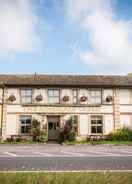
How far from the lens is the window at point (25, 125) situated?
26.6 metres

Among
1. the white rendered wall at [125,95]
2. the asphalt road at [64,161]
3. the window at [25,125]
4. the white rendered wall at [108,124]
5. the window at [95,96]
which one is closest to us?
the asphalt road at [64,161]

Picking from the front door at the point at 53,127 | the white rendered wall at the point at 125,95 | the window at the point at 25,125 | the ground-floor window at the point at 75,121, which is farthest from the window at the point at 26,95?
the white rendered wall at the point at 125,95

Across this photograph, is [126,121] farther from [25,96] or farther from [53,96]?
[25,96]

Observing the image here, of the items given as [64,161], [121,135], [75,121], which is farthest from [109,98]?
[64,161]

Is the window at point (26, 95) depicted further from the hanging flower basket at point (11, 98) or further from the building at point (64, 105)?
the hanging flower basket at point (11, 98)

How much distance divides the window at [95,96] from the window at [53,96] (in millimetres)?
3248

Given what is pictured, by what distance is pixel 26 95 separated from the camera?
89.0 ft

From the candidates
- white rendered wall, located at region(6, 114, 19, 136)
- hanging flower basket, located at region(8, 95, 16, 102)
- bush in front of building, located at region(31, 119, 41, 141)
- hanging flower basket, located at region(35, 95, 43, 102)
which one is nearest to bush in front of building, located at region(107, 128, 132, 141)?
bush in front of building, located at region(31, 119, 41, 141)

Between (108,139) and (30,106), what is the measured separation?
8.08 m

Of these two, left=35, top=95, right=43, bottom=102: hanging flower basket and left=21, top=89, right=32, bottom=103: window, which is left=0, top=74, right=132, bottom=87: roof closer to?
left=21, top=89, right=32, bottom=103: window

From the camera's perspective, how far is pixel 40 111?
26.8m

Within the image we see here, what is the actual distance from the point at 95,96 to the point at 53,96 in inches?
163

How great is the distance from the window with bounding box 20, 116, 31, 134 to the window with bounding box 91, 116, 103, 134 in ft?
20.0

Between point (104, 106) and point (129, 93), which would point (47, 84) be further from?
point (129, 93)
